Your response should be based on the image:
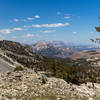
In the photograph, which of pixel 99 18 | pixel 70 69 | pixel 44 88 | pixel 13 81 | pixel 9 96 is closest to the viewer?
pixel 9 96

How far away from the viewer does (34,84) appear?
42.2 meters

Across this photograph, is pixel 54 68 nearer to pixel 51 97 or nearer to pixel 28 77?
pixel 28 77

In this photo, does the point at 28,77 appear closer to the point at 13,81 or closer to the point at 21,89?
the point at 13,81

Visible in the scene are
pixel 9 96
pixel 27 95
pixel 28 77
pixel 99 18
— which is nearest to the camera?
pixel 9 96

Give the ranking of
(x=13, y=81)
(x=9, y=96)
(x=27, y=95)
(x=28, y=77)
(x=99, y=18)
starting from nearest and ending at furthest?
(x=9, y=96)
(x=27, y=95)
(x=99, y=18)
(x=13, y=81)
(x=28, y=77)

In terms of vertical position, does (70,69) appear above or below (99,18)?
below

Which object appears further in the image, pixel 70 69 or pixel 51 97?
pixel 70 69

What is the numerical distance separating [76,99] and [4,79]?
21.2 m

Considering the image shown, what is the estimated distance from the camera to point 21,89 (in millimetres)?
36906

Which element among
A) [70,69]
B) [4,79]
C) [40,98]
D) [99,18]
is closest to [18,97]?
[40,98]

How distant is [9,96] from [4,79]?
13620 millimetres

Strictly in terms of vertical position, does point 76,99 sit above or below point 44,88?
below

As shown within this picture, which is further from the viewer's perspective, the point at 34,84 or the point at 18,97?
the point at 34,84

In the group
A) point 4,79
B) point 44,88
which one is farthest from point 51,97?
point 4,79
